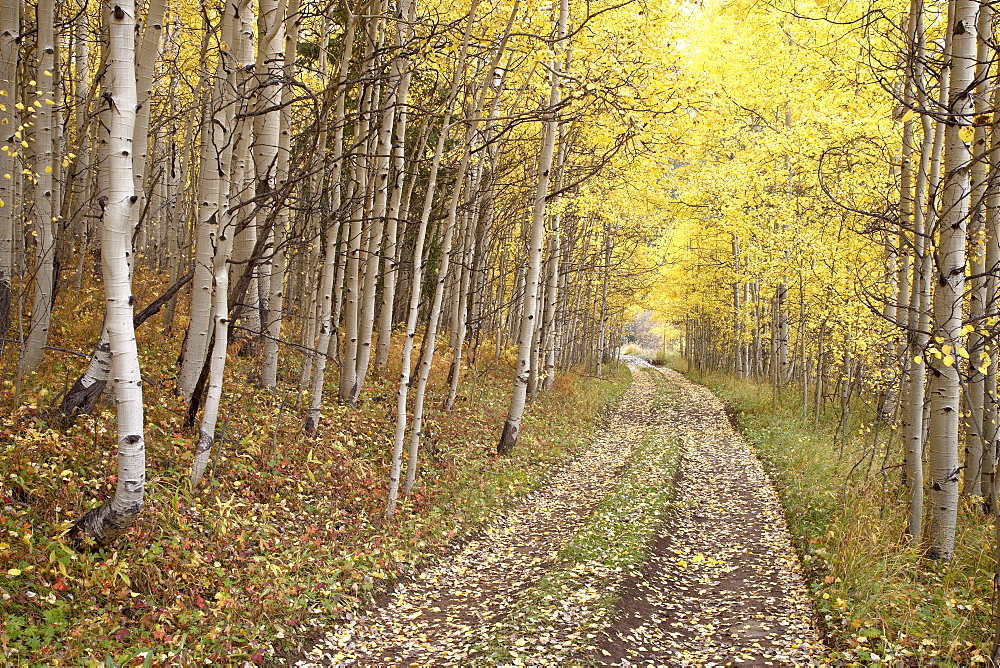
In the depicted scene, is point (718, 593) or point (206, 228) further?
point (718, 593)

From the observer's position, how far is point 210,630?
4.74 m

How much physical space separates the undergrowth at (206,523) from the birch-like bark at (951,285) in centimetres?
533

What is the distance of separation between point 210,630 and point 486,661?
2114mm

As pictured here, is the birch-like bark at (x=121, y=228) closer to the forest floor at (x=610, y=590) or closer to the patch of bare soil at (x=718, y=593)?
the forest floor at (x=610, y=590)

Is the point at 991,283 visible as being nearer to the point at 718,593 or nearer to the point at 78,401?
the point at 718,593

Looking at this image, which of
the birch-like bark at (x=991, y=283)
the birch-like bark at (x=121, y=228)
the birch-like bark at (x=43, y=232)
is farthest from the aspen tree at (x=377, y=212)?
the birch-like bark at (x=991, y=283)

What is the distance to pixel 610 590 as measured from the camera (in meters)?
6.32

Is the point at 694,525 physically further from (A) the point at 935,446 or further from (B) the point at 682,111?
(B) the point at 682,111

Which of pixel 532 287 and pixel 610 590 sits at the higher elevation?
pixel 532 287

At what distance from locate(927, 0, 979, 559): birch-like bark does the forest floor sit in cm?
167

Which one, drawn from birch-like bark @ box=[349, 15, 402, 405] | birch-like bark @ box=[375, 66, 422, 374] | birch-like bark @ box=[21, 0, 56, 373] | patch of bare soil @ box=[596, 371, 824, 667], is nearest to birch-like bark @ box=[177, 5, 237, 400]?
birch-like bark @ box=[21, 0, 56, 373]

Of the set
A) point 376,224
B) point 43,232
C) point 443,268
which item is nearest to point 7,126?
point 43,232

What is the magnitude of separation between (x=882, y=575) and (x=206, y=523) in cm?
652

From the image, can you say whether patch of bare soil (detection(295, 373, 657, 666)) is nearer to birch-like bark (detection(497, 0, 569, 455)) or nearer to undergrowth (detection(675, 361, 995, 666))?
birch-like bark (detection(497, 0, 569, 455))
